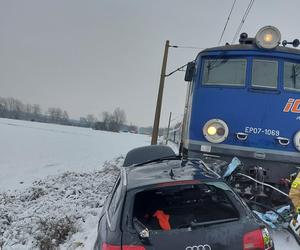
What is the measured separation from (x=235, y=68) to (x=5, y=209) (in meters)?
6.79

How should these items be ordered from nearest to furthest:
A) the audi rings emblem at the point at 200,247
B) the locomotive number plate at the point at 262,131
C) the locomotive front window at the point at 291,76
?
the audi rings emblem at the point at 200,247, the locomotive number plate at the point at 262,131, the locomotive front window at the point at 291,76

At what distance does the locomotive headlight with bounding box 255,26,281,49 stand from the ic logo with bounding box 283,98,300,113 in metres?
1.03

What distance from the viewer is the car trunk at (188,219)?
3171 mm

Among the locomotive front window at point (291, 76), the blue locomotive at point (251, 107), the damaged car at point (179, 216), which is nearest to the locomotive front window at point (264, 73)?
the blue locomotive at point (251, 107)

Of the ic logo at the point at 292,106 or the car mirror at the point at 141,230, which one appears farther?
the ic logo at the point at 292,106

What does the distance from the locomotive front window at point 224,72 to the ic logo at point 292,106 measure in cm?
85

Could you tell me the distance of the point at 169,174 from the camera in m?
3.98

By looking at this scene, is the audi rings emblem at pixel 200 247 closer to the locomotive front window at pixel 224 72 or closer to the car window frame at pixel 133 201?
the car window frame at pixel 133 201

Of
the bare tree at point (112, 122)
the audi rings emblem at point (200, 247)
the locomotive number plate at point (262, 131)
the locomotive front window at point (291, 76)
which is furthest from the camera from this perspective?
the bare tree at point (112, 122)

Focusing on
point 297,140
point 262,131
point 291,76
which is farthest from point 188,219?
point 291,76

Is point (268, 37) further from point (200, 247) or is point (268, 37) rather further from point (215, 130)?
point (200, 247)

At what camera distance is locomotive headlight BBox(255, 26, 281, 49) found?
6989 mm

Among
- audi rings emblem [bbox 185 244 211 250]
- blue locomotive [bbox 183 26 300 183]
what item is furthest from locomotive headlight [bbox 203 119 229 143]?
audi rings emblem [bbox 185 244 211 250]

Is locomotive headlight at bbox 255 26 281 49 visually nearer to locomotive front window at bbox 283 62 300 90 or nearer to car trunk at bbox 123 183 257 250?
locomotive front window at bbox 283 62 300 90
